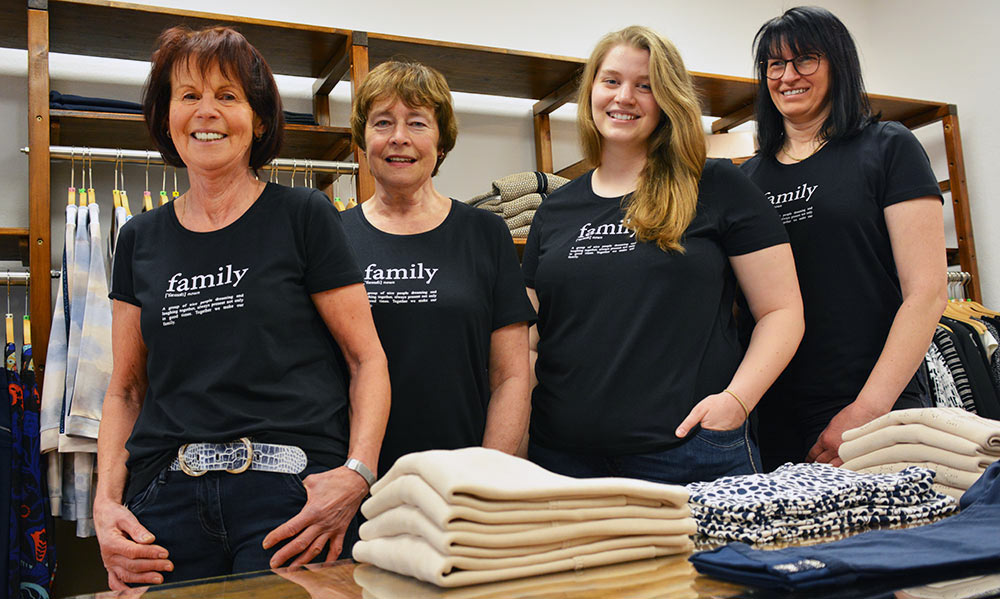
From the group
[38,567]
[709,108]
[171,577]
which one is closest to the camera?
[171,577]

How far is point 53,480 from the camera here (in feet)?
8.11

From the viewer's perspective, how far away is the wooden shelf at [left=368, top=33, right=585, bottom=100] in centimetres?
320

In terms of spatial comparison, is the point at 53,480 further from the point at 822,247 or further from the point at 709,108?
the point at 709,108

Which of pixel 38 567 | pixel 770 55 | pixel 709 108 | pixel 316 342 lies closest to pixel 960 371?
pixel 709 108

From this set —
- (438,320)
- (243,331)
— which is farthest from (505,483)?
(438,320)

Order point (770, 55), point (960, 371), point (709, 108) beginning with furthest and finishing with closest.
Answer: point (709, 108) → point (960, 371) → point (770, 55)

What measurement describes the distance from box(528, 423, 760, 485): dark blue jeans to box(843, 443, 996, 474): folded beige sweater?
203 millimetres

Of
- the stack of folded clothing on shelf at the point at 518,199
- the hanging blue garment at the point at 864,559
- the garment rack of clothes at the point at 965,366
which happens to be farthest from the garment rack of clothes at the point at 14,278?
the garment rack of clothes at the point at 965,366

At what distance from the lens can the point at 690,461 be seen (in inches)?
57.4

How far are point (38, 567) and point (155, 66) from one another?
1.59 metres

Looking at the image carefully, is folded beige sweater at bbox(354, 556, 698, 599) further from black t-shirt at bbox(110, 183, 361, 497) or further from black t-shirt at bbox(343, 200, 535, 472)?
black t-shirt at bbox(343, 200, 535, 472)

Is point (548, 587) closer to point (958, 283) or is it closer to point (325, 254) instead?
point (325, 254)

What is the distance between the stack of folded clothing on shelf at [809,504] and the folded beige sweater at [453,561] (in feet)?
0.32

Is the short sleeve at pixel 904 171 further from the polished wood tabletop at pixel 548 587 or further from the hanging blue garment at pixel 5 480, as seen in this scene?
the hanging blue garment at pixel 5 480
